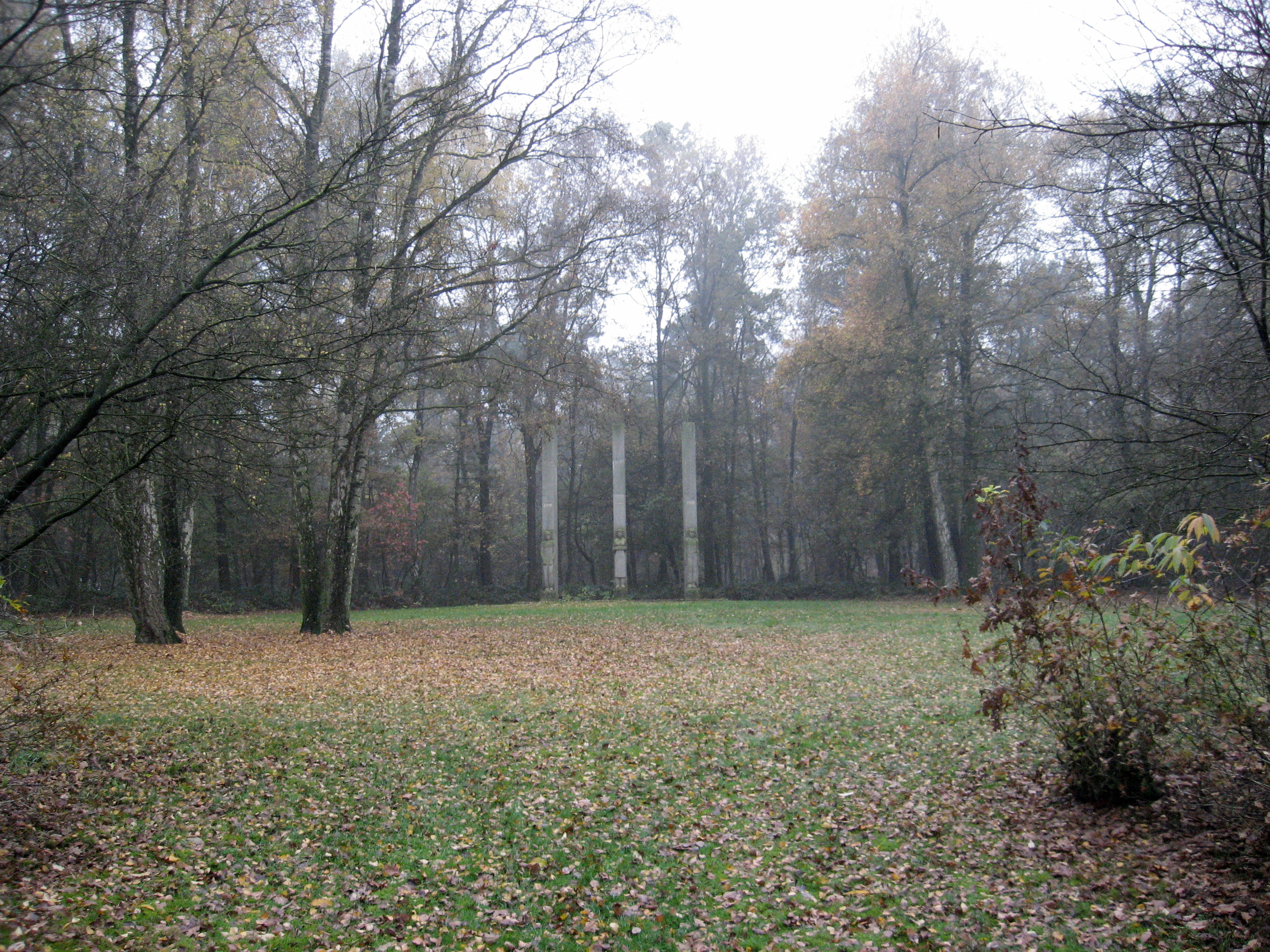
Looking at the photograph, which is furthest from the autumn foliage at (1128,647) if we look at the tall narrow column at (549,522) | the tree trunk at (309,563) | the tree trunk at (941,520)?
the tall narrow column at (549,522)

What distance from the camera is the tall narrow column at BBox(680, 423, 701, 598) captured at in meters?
26.6

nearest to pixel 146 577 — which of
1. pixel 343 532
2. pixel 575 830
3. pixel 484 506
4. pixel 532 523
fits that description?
pixel 343 532

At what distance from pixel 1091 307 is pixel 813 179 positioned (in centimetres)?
2169

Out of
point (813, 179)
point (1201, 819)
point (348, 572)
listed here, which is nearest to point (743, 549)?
point (813, 179)

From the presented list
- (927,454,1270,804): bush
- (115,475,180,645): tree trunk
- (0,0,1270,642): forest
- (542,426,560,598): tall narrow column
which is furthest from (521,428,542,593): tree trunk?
(927,454,1270,804): bush

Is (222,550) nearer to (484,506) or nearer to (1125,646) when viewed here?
(484,506)

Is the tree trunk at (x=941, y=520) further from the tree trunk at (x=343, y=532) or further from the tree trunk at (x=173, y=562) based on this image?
the tree trunk at (x=173, y=562)

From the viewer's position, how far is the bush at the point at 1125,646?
3.89 metres

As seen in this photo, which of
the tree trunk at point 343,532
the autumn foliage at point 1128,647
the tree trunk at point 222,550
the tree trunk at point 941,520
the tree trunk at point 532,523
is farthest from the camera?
the tree trunk at point 532,523

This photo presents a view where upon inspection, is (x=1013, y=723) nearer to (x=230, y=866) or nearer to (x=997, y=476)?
(x=230, y=866)

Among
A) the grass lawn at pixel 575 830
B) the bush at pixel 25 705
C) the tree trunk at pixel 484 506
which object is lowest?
the grass lawn at pixel 575 830

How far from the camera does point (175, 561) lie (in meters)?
13.2

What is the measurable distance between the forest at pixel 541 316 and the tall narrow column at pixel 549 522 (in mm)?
1263

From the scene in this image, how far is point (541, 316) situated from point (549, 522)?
34.0ft
